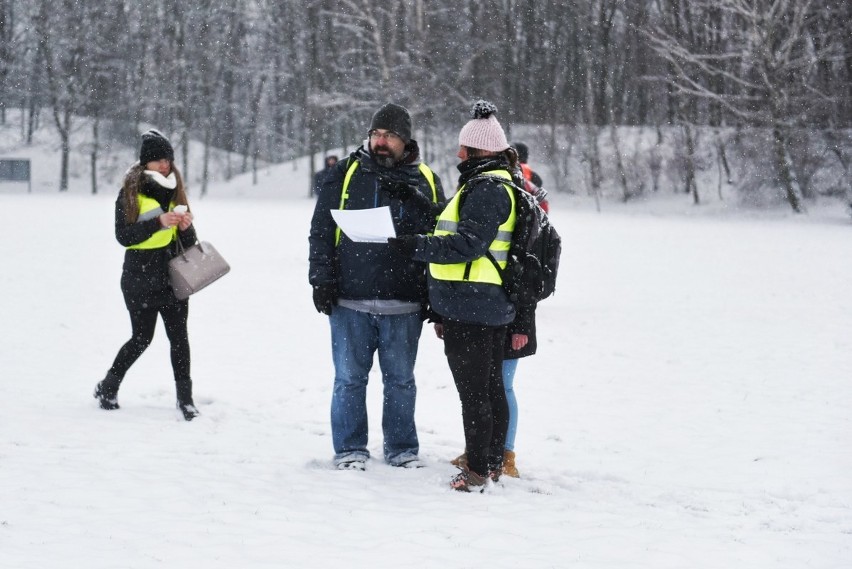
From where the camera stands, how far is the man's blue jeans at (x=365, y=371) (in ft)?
17.1

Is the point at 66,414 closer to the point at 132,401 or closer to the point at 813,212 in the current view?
the point at 132,401

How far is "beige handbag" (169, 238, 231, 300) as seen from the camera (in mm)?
6093

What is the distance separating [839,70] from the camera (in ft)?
125

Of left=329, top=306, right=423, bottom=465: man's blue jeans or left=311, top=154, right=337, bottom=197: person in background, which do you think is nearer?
left=329, top=306, right=423, bottom=465: man's blue jeans

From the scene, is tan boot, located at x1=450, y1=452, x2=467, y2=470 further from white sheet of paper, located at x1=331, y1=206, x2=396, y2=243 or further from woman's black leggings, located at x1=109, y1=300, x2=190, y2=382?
woman's black leggings, located at x1=109, y1=300, x2=190, y2=382

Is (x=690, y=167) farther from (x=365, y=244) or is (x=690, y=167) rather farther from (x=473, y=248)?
(x=473, y=248)

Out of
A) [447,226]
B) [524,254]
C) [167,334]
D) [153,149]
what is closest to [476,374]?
[524,254]

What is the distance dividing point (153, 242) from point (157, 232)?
9 centimetres

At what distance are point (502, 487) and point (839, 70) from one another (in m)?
37.8

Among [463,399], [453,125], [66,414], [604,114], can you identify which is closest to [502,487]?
[463,399]

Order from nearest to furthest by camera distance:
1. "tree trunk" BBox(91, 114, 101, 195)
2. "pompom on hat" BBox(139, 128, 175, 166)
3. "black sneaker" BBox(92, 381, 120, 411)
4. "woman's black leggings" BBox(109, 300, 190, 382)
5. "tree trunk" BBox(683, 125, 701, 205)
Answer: "pompom on hat" BBox(139, 128, 175, 166), "woman's black leggings" BBox(109, 300, 190, 382), "black sneaker" BBox(92, 381, 120, 411), "tree trunk" BBox(683, 125, 701, 205), "tree trunk" BBox(91, 114, 101, 195)

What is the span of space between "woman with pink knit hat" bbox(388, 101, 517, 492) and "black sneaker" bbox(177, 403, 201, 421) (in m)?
2.20

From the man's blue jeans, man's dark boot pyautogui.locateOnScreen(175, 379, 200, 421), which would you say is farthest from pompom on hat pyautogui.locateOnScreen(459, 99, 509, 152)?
man's dark boot pyautogui.locateOnScreen(175, 379, 200, 421)

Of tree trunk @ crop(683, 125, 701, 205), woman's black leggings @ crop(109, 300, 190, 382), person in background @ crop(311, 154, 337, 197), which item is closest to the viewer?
person in background @ crop(311, 154, 337, 197)
